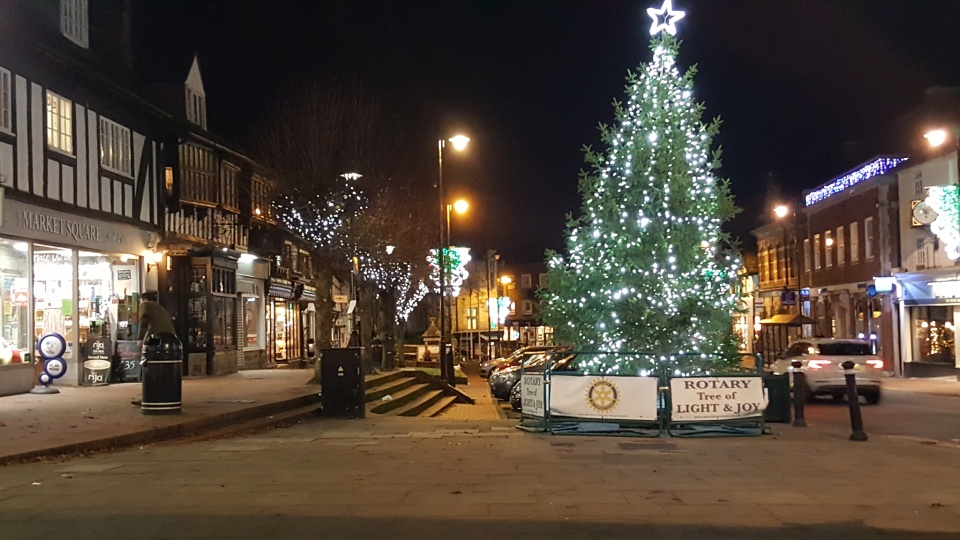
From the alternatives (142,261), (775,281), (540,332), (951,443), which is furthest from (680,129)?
(540,332)

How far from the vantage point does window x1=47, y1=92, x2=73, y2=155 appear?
18812 mm

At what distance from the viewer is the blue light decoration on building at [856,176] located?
33625 millimetres

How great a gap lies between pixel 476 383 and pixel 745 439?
23.3 meters

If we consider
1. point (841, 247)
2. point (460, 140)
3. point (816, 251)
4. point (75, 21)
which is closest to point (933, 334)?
point (841, 247)

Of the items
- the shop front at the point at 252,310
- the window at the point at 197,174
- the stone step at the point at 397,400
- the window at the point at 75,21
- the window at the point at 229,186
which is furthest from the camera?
the shop front at the point at 252,310

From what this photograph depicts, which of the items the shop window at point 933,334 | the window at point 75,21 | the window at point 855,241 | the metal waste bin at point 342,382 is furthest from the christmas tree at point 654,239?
the window at point 855,241

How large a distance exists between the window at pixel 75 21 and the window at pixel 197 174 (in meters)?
4.14

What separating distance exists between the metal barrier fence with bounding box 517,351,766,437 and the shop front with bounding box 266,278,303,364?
68.1 feet

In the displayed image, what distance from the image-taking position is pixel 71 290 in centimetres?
1997

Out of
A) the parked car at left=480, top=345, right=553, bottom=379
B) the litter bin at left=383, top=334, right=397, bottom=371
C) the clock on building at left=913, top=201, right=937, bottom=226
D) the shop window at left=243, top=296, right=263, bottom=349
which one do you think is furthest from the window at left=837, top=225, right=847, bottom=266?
the shop window at left=243, top=296, right=263, bottom=349

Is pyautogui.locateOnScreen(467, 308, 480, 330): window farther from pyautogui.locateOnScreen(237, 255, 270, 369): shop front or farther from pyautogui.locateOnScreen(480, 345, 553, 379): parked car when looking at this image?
pyautogui.locateOnScreen(237, 255, 270, 369): shop front

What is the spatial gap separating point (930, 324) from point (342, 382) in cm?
2319

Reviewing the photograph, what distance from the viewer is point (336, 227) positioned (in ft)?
76.2

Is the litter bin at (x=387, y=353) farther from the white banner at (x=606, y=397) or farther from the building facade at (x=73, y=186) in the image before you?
the white banner at (x=606, y=397)
